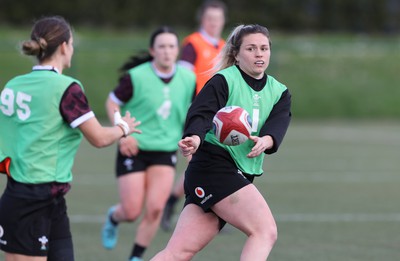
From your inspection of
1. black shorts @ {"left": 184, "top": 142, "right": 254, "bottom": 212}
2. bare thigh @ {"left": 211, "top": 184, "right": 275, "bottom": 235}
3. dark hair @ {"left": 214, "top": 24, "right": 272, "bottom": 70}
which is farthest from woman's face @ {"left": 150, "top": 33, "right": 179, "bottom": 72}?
bare thigh @ {"left": 211, "top": 184, "right": 275, "bottom": 235}

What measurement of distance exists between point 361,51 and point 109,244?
22169 millimetres

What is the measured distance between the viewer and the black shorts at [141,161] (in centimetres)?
765

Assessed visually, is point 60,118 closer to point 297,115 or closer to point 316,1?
point 297,115

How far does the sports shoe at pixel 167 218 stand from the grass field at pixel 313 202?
215 millimetres

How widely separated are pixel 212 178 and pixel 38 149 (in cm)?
98

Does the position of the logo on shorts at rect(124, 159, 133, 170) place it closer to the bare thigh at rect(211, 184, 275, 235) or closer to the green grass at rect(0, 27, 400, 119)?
the bare thigh at rect(211, 184, 275, 235)

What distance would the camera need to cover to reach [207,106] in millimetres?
5180

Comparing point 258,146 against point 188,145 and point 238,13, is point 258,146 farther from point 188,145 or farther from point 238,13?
point 238,13

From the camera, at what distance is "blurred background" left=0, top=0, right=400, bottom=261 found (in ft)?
27.9

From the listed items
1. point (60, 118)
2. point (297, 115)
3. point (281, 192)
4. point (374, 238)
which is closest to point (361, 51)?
point (297, 115)

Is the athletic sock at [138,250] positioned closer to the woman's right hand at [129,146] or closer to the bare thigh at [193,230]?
the woman's right hand at [129,146]

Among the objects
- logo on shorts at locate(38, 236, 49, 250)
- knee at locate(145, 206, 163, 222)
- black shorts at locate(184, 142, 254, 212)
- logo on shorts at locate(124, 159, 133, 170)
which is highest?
black shorts at locate(184, 142, 254, 212)

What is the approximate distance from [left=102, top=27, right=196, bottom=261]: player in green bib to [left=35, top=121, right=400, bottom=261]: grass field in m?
0.47

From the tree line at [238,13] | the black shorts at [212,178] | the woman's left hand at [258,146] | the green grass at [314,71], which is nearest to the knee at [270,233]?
the black shorts at [212,178]
